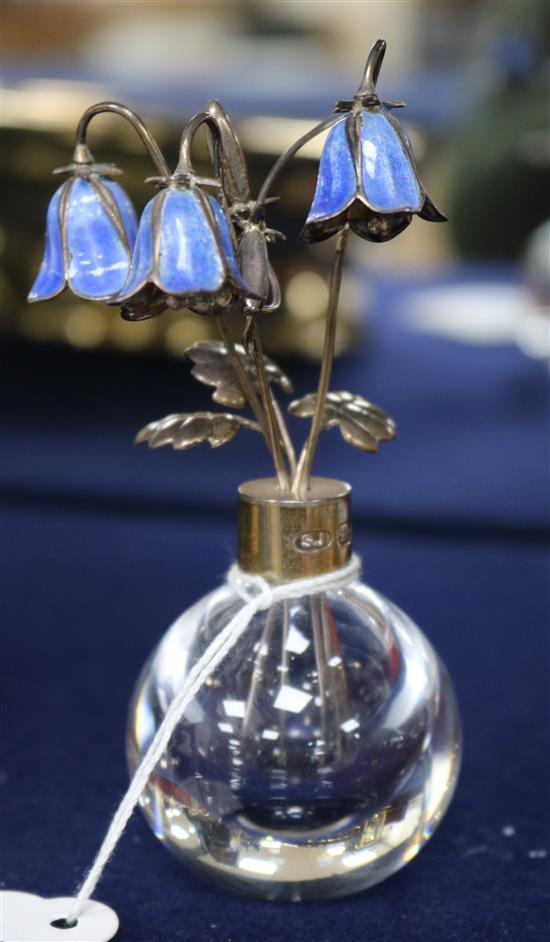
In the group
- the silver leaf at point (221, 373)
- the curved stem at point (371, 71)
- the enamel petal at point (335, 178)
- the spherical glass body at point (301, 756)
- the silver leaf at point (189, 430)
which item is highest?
the curved stem at point (371, 71)

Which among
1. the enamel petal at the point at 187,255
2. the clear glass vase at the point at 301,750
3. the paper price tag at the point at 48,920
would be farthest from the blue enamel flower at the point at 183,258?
the paper price tag at the point at 48,920

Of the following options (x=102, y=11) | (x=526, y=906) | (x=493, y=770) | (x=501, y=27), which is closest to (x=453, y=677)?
Result: (x=493, y=770)

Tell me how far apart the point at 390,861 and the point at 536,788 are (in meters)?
0.14

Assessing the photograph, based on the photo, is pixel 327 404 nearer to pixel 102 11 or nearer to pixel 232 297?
pixel 232 297

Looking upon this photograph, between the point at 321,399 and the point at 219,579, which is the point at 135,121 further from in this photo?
the point at 219,579

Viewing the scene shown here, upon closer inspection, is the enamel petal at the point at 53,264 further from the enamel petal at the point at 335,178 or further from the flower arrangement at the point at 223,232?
the enamel petal at the point at 335,178

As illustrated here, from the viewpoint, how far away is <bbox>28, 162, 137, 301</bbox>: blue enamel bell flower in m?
0.50

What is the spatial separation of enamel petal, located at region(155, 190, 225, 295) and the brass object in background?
0.11 m

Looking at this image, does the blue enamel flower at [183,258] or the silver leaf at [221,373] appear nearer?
the blue enamel flower at [183,258]

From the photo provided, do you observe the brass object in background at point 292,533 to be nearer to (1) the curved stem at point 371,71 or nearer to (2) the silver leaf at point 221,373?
(2) the silver leaf at point 221,373

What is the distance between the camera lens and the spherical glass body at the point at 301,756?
0.51 m

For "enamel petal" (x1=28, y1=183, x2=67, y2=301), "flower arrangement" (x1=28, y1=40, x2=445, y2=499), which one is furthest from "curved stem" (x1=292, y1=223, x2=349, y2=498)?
"enamel petal" (x1=28, y1=183, x2=67, y2=301)

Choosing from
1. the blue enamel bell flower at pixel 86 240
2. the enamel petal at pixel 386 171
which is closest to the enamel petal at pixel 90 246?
the blue enamel bell flower at pixel 86 240

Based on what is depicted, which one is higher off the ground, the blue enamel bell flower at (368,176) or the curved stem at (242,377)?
the blue enamel bell flower at (368,176)
